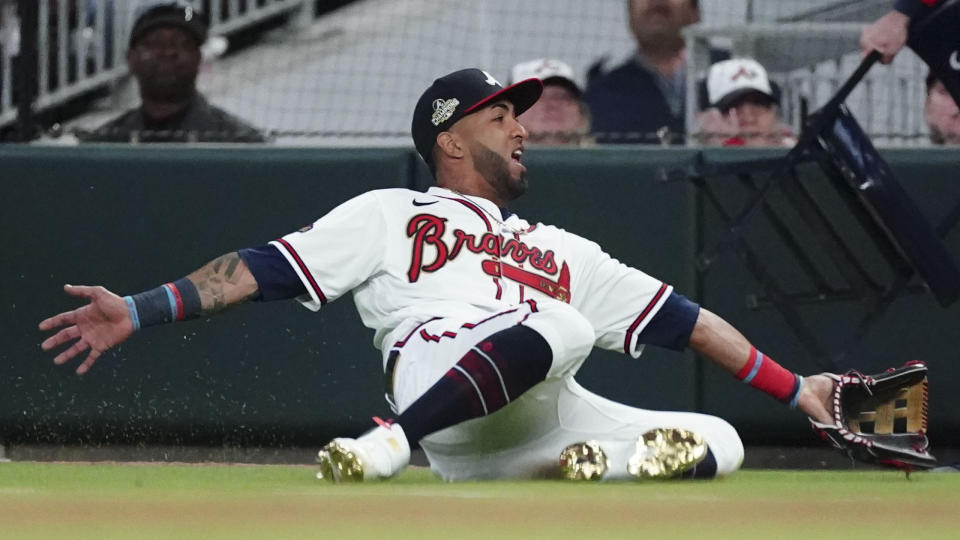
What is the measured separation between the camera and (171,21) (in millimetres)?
6961

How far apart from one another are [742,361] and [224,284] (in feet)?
4.90

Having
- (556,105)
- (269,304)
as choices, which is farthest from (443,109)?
(556,105)

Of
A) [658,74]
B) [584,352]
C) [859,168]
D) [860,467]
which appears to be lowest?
[860,467]

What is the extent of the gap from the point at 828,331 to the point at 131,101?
353cm

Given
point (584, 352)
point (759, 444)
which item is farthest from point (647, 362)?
point (584, 352)

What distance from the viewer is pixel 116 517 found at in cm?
297

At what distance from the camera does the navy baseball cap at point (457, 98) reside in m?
4.89

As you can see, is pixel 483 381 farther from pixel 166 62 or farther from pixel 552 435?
pixel 166 62

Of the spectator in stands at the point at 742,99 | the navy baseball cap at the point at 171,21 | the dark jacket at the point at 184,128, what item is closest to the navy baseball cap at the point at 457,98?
the dark jacket at the point at 184,128

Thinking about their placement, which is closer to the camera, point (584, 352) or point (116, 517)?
point (116, 517)

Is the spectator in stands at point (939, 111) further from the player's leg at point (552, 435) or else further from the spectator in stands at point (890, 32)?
the player's leg at point (552, 435)

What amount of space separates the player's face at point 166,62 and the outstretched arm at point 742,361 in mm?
2960

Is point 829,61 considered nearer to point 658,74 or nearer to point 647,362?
point 658,74

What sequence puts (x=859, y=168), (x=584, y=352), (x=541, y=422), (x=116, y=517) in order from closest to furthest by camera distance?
(x=116, y=517) → (x=584, y=352) → (x=541, y=422) → (x=859, y=168)
